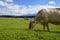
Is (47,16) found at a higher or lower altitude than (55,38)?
higher

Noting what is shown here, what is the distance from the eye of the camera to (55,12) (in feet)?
67.6

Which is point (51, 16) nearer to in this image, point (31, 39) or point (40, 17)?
point (40, 17)

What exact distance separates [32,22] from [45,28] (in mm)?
1966

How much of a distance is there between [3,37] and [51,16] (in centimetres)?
816

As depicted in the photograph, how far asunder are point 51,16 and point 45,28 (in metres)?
1.63

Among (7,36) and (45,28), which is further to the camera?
(45,28)

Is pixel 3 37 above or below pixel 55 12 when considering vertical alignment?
below

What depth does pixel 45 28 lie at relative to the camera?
21.3 meters

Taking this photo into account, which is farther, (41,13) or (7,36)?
(41,13)

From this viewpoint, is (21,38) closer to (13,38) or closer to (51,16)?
(13,38)

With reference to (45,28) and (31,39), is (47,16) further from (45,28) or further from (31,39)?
(31,39)

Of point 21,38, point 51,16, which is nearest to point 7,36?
point 21,38

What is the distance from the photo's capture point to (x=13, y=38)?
1340 centimetres

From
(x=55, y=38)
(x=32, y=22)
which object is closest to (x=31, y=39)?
(x=55, y=38)
